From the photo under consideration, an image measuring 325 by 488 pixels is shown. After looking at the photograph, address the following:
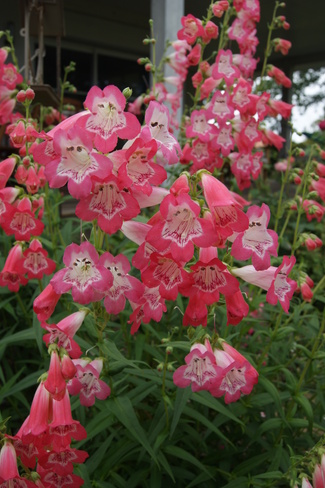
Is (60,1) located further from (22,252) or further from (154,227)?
(154,227)

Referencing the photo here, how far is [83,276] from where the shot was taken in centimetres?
129

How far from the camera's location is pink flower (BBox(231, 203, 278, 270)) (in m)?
1.28

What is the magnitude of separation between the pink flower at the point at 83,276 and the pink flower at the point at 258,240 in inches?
12.6

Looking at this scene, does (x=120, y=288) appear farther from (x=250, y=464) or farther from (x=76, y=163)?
(x=250, y=464)

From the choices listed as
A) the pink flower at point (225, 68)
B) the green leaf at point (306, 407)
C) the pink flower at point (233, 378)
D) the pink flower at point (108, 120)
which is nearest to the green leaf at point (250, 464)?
the green leaf at point (306, 407)

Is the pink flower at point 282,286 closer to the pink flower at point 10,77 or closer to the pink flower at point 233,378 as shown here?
the pink flower at point 233,378

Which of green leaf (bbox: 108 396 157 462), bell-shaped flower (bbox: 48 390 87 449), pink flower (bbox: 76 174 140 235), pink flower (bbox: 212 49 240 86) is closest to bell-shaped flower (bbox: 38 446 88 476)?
bell-shaped flower (bbox: 48 390 87 449)

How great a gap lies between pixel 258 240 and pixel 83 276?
434 millimetres

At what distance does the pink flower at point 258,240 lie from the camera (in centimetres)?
128

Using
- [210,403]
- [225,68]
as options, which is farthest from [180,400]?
[225,68]

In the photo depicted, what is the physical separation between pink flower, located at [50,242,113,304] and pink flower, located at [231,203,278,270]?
320 mm

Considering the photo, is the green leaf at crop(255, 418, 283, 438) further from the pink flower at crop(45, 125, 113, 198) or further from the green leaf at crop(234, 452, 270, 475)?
the pink flower at crop(45, 125, 113, 198)

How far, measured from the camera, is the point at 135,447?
199cm

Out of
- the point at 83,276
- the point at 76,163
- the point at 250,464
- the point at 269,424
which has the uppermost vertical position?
the point at 76,163
